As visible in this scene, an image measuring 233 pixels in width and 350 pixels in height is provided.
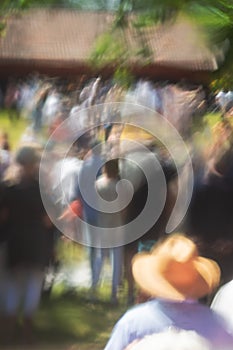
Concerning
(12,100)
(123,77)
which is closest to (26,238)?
(12,100)

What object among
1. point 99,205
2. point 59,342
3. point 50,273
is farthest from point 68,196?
point 59,342

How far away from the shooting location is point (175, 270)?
1.37 meters

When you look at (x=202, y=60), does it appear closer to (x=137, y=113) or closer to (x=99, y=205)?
(x=137, y=113)

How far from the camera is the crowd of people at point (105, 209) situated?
1.34 meters

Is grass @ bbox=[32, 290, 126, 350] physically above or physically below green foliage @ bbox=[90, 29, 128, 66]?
below

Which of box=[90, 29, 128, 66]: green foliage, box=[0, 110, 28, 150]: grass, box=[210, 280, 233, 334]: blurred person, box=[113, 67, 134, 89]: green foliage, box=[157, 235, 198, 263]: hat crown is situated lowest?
box=[210, 280, 233, 334]: blurred person

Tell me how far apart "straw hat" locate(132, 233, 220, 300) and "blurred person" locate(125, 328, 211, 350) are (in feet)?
0.28

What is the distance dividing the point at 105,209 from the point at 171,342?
13.7 inches

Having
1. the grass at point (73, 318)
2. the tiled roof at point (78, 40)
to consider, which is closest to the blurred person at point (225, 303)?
the grass at point (73, 318)

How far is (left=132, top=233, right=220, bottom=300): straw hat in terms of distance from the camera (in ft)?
4.48

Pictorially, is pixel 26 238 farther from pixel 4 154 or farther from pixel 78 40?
pixel 78 40

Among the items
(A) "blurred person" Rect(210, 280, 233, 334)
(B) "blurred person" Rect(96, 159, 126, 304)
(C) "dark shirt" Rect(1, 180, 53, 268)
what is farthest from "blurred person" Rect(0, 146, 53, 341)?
(A) "blurred person" Rect(210, 280, 233, 334)

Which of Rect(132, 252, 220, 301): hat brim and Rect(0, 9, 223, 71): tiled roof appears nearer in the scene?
Rect(0, 9, 223, 71): tiled roof

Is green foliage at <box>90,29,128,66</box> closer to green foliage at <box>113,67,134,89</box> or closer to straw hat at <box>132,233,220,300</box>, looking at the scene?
green foliage at <box>113,67,134,89</box>
